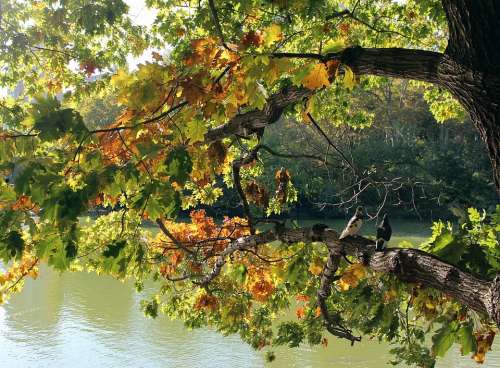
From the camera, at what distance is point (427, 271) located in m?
2.03

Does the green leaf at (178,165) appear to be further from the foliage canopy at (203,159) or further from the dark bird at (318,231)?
the dark bird at (318,231)

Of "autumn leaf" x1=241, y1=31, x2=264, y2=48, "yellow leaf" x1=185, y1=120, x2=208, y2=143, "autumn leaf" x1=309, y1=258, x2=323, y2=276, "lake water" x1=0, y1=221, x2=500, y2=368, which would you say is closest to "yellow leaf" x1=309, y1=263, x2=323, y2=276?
"autumn leaf" x1=309, y1=258, x2=323, y2=276

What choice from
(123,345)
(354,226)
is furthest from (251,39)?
(123,345)

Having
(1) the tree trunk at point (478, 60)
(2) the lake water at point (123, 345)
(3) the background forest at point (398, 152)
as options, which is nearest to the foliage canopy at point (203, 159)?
(1) the tree trunk at point (478, 60)

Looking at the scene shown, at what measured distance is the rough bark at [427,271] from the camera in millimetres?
1795

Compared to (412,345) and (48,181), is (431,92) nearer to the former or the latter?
(412,345)

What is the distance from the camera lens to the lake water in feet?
26.0

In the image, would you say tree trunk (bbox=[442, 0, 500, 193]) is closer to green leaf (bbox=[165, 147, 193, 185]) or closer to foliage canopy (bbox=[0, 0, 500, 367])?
foliage canopy (bbox=[0, 0, 500, 367])

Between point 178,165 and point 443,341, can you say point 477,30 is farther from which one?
point 443,341

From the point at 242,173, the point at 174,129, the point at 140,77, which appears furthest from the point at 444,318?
the point at 242,173

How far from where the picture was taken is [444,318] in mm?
2725

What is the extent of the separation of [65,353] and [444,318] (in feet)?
22.9

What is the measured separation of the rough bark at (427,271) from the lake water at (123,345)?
5575mm

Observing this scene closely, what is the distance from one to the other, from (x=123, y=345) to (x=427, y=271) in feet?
24.4
